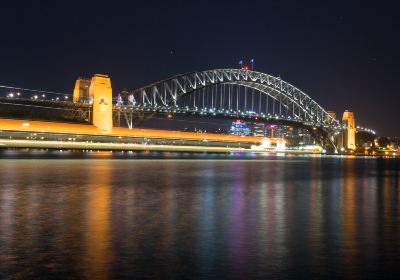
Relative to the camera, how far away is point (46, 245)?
843 centimetres

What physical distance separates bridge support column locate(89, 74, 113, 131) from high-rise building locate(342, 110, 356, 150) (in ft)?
211

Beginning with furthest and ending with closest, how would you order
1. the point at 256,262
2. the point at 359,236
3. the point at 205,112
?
the point at 205,112 < the point at 359,236 < the point at 256,262

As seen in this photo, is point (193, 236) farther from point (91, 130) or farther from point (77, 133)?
point (91, 130)

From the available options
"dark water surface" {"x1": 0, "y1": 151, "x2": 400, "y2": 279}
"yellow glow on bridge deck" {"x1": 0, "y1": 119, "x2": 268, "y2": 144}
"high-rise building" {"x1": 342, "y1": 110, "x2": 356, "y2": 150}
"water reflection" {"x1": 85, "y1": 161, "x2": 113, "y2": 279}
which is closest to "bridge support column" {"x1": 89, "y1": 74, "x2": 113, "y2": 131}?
"yellow glow on bridge deck" {"x1": 0, "y1": 119, "x2": 268, "y2": 144}

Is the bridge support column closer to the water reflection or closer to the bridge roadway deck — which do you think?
the bridge roadway deck

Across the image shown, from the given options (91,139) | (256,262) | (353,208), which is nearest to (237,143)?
(91,139)

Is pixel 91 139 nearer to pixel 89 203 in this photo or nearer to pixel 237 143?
pixel 237 143

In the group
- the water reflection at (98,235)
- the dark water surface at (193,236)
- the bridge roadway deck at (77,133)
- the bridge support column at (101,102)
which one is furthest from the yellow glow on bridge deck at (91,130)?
the water reflection at (98,235)

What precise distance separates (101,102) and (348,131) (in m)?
66.7

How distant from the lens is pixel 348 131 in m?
128

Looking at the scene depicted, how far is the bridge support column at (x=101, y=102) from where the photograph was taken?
8544cm

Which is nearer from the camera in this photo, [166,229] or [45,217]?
[166,229]

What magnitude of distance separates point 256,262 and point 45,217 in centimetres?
563

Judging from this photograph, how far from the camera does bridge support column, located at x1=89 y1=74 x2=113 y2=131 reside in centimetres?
8544
